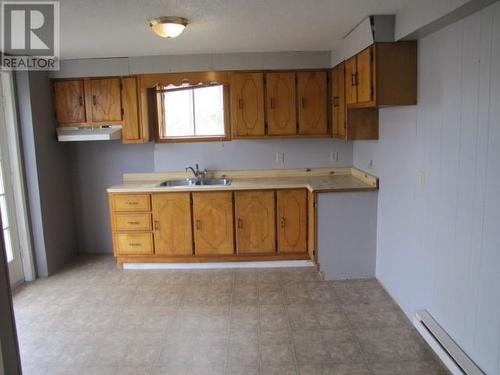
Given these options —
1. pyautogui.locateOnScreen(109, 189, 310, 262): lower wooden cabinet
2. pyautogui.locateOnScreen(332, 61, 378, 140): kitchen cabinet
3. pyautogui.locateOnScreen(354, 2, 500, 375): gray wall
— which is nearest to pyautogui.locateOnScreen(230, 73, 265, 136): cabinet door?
pyautogui.locateOnScreen(109, 189, 310, 262): lower wooden cabinet

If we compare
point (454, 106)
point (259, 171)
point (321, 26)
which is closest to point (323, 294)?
point (259, 171)

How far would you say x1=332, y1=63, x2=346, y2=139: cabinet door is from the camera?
4030 mm

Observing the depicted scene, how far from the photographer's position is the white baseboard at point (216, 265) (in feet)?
14.5

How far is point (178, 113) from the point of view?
4785mm

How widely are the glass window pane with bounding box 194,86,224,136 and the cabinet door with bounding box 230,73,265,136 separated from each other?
Result: 31 cm

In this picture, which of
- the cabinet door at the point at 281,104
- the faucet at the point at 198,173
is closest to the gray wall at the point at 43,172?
the faucet at the point at 198,173

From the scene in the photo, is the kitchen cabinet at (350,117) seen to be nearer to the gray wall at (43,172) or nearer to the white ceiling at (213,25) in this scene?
the white ceiling at (213,25)

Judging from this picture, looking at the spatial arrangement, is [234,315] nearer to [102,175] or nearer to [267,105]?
[267,105]

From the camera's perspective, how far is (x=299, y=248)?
437 cm

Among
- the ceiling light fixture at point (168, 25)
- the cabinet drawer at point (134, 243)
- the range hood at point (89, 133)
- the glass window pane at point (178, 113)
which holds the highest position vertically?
the ceiling light fixture at point (168, 25)

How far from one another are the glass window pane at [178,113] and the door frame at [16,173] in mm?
1540

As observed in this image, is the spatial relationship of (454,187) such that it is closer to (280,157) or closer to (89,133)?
(280,157)

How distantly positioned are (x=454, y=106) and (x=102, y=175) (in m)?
3.90

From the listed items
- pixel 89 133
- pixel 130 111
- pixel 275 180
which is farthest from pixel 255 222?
pixel 89 133
